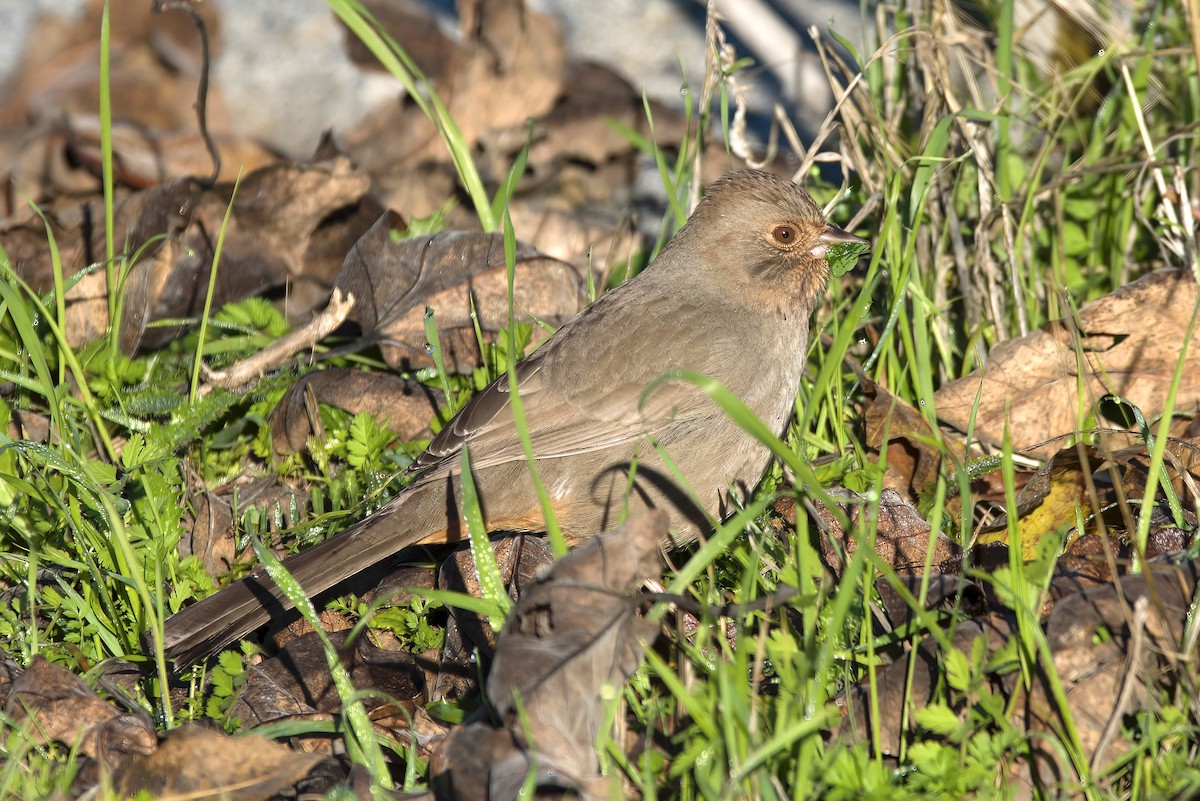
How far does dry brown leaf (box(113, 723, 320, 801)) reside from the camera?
2.77 meters

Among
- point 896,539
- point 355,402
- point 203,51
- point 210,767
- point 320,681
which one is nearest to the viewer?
point 210,767

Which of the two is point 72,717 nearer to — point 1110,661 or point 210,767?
point 210,767

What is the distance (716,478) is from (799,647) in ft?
3.35

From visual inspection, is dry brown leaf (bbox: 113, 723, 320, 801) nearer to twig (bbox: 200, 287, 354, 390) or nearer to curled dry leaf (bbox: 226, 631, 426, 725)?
curled dry leaf (bbox: 226, 631, 426, 725)

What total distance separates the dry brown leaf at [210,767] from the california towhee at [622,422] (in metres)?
0.81

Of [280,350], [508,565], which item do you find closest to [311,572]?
[508,565]

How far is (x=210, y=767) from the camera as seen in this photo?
2801mm

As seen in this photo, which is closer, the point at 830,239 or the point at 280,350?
the point at 830,239

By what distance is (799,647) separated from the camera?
9.59 ft

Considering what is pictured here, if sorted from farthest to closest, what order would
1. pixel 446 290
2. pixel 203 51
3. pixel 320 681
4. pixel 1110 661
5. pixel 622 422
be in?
1. pixel 203 51
2. pixel 446 290
3. pixel 622 422
4. pixel 320 681
5. pixel 1110 661

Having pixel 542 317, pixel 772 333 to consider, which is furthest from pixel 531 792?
pixel 542 317

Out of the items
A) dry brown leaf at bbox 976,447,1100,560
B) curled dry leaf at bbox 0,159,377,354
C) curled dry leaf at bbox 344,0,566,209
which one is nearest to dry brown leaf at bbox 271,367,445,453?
curled dry leaf at bbox 0,159,377,354

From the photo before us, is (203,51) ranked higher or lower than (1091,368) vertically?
higher

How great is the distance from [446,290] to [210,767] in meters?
2.38
